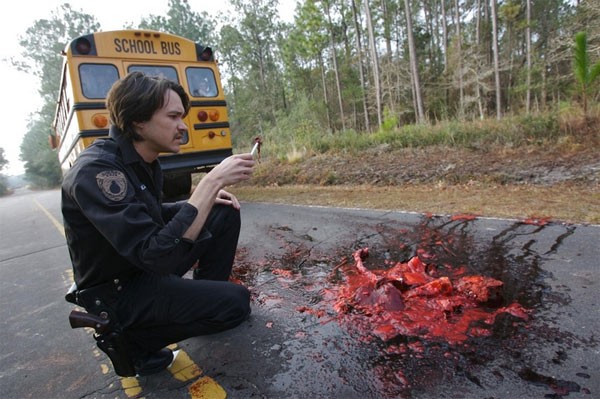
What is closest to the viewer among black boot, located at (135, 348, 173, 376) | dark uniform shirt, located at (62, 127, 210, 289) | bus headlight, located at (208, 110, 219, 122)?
dark uniform shirt, located at (62, 127, 210, 289)

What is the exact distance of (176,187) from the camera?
25.4 ft

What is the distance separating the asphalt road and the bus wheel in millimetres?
4182

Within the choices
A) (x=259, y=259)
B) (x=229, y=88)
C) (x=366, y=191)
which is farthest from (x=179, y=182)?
(x=229, y=88)

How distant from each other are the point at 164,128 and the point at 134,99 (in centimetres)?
19

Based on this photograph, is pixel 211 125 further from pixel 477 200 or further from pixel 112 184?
pixel 112 184

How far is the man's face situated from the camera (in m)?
1.69

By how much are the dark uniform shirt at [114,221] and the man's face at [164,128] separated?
8 centimetres

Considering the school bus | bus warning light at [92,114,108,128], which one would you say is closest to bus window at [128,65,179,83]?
the school bus

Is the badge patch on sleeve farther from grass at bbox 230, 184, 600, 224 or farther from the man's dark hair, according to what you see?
grass at bbox 230, 184, 600, 224

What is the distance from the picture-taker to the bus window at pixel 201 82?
21.4 feet

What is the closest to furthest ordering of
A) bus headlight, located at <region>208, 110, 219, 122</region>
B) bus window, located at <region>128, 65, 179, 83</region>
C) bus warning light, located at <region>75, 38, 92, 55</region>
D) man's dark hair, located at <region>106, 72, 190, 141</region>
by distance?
man's dark hair, located at <region>106, 72, 190, 141</region>, bus warning light, located at <region>75, 38, 92, 55</region>, bus window, located at <region>128, 65, 179, 83</region>, bus headlight, located at <region>208, 110, 219, 122</region>

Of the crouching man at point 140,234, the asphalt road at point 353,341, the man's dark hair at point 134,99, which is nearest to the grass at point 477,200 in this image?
the asphalt road at point 353,341

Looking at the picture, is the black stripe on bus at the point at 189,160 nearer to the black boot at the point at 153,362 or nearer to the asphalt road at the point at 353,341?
the asphalt road at the point at 353,341

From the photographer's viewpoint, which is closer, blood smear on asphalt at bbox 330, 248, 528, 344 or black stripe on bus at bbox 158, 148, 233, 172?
blood smear on asphalt at bbox 330, 248, 528, 344
